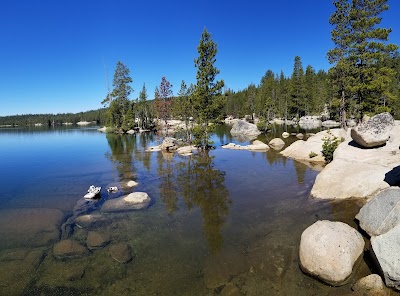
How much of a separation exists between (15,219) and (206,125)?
2794cm

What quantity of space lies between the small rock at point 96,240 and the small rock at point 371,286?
Answer: 1022 centimetres

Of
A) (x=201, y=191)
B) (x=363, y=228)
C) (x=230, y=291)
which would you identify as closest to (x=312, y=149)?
(x=201, y=191)

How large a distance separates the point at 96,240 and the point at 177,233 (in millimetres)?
3871

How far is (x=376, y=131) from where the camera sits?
20812 mm

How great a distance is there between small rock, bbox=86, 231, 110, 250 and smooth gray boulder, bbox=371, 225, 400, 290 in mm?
10959

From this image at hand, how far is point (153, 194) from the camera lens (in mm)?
19547

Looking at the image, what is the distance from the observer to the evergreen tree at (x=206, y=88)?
37281 mm

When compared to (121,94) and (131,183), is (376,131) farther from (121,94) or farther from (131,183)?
(121,94)

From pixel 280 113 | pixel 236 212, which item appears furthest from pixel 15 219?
pixel 280 113

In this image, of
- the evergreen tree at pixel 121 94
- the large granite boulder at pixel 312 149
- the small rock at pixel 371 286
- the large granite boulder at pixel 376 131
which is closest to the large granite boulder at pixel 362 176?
the large granite boulder at pixel 376 131

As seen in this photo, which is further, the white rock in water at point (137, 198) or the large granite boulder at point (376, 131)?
the large granite boulder at point (376, 131)

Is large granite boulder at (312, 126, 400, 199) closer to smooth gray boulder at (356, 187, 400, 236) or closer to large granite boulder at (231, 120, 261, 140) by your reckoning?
smooth gray boulder at (356, 187, 400, 236)

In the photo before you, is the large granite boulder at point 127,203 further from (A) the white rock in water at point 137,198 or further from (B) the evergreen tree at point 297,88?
(B) the evergreen tree at point 297,88

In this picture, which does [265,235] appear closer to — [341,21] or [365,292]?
[365,292]
